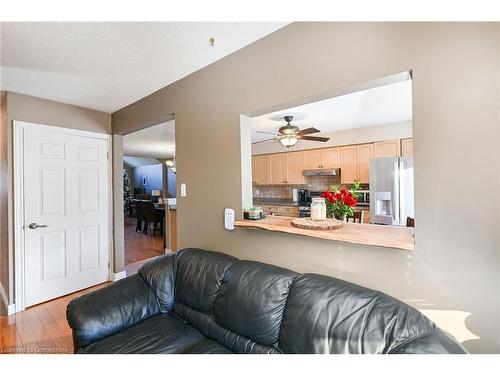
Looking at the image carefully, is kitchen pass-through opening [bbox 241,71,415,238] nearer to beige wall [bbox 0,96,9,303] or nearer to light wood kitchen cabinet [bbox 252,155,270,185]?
light wood kitchen cabinet [bbox 252,155,270,185]

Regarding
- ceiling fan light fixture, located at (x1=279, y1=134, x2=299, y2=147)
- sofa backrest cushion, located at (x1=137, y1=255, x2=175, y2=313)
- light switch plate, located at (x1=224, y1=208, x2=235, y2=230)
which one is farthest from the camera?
ceiling fan light fixture, located at (x1=279, y1=134, x2=299, y2=147)

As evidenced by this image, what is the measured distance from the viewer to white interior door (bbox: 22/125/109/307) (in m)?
2.66

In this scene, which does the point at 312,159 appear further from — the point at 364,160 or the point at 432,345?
the point at 432,345

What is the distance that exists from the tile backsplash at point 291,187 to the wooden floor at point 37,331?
4.48 m

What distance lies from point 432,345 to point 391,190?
9.96 ft

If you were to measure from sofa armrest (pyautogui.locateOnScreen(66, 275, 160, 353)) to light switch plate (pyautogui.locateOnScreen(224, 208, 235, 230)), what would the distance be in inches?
30.0

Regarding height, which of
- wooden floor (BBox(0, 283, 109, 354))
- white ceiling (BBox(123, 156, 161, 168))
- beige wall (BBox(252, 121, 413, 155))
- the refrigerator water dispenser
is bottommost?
wooden floor (BBox(0, 283, 109, 354))

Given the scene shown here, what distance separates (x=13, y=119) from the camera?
2555 millimetres

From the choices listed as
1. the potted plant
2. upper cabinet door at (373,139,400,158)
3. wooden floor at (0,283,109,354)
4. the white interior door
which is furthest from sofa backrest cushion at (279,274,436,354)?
upper cabinet door at (373,139,400,158)

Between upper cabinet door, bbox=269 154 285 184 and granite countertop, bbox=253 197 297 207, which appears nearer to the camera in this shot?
upper cabinet door, bbox=269 154 285 184

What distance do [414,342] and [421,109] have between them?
103 centimetres

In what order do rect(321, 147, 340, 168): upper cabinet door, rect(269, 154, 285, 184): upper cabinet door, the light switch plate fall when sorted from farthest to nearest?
rect(269, 154, 285, 184): upper cabinet door, rect(321, 147, 340, 168): upper cabinet door, the light switch plate
